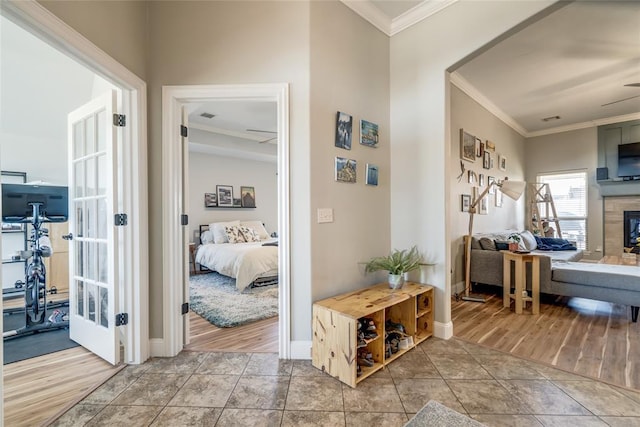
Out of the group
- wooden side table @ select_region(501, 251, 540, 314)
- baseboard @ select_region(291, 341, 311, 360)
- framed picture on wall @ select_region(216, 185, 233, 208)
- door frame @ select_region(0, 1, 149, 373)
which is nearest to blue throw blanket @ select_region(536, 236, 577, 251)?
wooden side table @ select_region(501, 251, 540, 314)

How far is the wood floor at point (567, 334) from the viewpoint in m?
2.04

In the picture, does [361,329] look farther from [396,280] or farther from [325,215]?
[325,215]

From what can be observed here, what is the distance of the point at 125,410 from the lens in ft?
5.24

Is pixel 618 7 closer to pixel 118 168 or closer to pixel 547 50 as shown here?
pixel 547 50

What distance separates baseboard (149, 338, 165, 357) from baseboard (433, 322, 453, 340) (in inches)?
91.6

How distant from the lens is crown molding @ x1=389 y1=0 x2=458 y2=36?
7.93 feet

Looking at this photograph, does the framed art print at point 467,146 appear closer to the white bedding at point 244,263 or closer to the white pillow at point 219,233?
the white bedding at point 244,263

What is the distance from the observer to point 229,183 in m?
6.17

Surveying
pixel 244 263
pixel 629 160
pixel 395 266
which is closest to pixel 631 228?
pixel 629 160

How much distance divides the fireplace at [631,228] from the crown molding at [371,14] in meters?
5.94

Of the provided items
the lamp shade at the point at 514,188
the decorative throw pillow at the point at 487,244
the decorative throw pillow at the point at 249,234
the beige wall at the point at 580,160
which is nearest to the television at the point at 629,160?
the beige wall at the point at 580,160

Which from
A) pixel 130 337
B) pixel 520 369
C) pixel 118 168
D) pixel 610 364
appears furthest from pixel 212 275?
pixel 610 364

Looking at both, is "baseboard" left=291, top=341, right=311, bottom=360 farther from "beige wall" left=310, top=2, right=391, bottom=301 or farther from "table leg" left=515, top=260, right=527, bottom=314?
"table leg" left=515, top=260, right=527, bottom=314

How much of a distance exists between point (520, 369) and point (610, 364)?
2.38 ft
